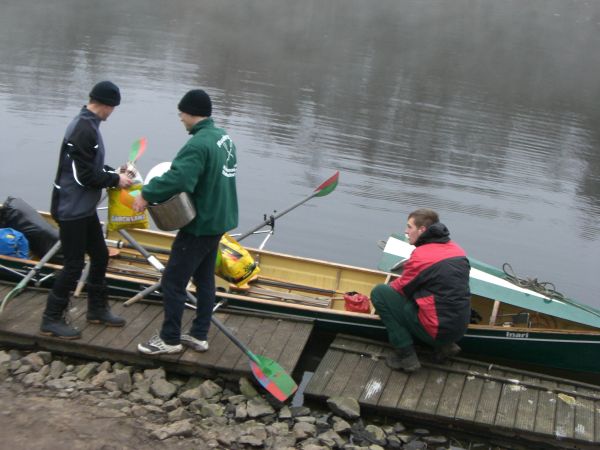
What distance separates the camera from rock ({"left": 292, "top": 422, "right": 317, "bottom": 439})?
5.33m

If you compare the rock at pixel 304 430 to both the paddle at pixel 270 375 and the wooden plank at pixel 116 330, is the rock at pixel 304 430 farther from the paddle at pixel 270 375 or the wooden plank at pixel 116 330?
the wooden plank at pixel 116 330

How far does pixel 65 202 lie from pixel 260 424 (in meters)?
2.06

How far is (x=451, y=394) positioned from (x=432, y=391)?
0.14 meters

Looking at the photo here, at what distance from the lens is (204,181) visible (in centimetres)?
505

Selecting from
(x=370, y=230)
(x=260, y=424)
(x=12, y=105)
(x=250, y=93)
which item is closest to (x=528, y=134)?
(x=250, y=93)

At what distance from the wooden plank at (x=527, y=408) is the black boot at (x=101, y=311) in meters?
3.20

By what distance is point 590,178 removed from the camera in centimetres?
1588

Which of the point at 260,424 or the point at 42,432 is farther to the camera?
the point at 260,424

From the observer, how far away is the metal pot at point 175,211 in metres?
Answer: 4.97

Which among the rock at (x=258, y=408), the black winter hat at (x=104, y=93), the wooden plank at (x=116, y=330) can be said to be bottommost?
the rock at (x=258, y=408)

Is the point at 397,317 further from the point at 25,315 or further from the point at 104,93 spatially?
the point at 25,315

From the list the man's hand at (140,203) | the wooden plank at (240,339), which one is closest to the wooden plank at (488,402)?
the wooden plank at (240,339)

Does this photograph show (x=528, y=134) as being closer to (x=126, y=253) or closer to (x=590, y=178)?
(x=590, y=178)

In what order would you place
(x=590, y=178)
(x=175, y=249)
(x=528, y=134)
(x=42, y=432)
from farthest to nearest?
(x=528, y=134) → (x=590, y=178) → (x=175, y=249) → (x=42, y=432)
